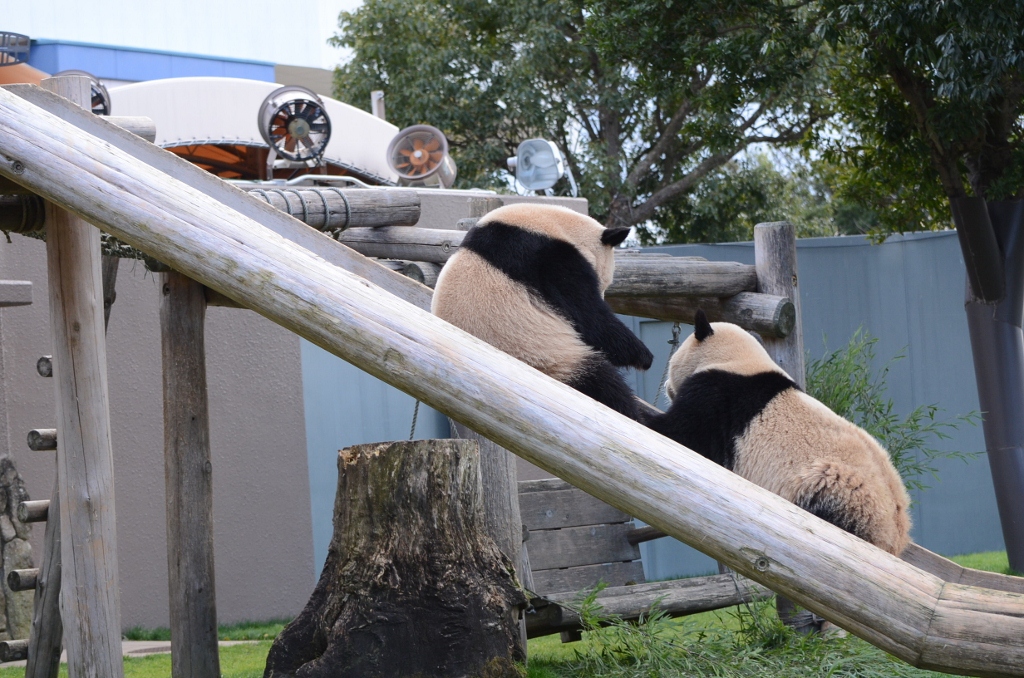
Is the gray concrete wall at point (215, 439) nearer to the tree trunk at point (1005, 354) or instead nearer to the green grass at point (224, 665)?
the green grass at point (224, 665)

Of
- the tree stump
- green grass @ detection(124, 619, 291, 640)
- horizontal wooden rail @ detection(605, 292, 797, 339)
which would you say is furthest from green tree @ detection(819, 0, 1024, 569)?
green grass @ detection(124, 619, 291, 640)

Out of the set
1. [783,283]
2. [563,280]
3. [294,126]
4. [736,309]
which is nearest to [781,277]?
[783,283]

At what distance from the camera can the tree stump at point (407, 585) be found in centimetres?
279

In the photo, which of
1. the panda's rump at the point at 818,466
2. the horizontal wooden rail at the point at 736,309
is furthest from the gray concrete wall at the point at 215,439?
the panda's rump at the point at 818,466

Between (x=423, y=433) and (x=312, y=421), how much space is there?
0.78m

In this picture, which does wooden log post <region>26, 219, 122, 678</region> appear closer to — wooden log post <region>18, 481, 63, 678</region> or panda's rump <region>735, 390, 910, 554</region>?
wooden log post <region>18, 481, 63, 678</region>

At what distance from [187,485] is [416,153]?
186 inches

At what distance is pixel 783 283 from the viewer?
420 cm

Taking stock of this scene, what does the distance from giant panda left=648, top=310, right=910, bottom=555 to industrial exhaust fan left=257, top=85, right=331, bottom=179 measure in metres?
5.08

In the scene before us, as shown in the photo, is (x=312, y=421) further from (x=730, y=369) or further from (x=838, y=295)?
(x=730, y=369)

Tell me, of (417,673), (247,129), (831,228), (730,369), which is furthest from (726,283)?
(831,228)

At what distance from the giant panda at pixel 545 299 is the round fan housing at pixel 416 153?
5599mm

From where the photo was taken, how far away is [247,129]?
8578 millimetres

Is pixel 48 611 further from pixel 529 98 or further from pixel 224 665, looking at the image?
pixel 529 98
